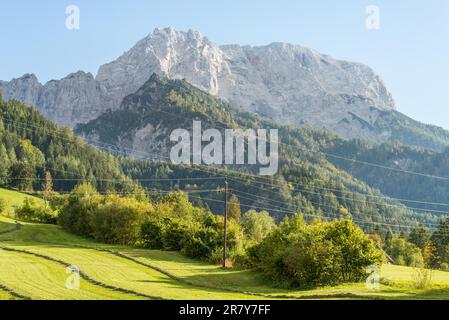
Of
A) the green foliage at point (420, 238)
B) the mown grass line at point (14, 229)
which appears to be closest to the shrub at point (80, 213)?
the mown grass line at point (14, 229)

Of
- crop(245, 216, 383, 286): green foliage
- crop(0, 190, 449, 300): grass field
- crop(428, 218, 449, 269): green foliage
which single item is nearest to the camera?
crop(0, 190, 449, 300): grass field

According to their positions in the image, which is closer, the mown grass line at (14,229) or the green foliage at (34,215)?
the mown grass line at (14,229)

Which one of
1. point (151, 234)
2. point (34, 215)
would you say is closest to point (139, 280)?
point (151, 234)

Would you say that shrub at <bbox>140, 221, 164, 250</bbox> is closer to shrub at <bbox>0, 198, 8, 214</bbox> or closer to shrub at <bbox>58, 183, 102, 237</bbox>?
shrub at <bbox>58, 183, 102, 237</bbox>

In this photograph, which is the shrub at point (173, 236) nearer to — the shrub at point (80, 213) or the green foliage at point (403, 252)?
the shrub at point (80, 213)

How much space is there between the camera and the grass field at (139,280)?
37.9 meters

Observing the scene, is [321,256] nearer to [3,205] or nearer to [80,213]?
[80,213]

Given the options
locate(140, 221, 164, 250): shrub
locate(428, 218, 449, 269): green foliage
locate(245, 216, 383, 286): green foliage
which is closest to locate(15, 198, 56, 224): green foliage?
locate(140, 221, 164, 250): shrub

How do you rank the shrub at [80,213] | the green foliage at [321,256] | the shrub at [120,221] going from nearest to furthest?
the green foliage at [321,256], the shrub at [120,221], the shrub at [80,213]

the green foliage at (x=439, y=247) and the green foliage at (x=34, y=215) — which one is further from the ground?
the green foliage at (x=34, y=215)

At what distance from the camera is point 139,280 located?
152ft

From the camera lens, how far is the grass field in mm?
37906

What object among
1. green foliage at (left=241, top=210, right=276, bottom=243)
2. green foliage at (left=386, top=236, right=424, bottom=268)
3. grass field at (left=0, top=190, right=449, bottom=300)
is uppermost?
grass field at (left=0, top=190, right=449, bottom=300)

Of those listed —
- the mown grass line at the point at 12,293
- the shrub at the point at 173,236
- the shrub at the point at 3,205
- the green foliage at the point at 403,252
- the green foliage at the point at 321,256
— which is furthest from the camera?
the green foliage at the point at 403,252
